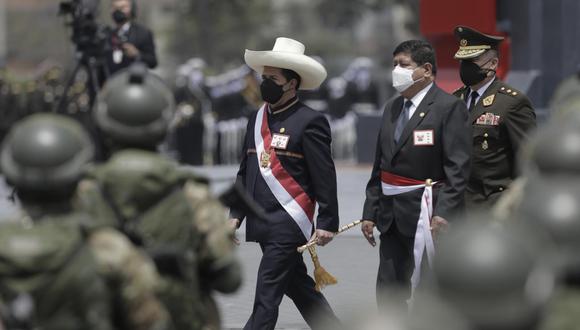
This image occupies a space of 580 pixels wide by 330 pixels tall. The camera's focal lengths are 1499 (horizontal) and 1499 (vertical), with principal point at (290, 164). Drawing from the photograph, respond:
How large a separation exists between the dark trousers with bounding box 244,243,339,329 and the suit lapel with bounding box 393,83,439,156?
2.66 feet

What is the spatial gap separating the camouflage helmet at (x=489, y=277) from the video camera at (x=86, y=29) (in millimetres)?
10052

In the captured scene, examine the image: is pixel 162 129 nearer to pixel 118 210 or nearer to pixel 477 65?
pixel 118 210

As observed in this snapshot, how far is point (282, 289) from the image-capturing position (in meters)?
8.00

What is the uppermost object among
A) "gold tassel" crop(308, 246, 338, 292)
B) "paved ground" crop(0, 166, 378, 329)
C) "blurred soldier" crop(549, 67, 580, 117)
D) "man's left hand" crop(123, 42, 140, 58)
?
"blurred soldier" crop(549, 67, 580, 117)

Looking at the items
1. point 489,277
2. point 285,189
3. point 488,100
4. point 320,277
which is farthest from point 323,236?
point 489,277

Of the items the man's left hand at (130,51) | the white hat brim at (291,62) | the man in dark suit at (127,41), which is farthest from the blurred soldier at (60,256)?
the man in dark suit at (127,41)

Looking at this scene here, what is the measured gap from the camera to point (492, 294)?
329 cm

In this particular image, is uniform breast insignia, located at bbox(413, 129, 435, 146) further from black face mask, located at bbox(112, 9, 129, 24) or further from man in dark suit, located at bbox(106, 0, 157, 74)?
black face mask, located at bbox(112, 9, 129, 24)

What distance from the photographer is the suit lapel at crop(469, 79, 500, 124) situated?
8.43 metres

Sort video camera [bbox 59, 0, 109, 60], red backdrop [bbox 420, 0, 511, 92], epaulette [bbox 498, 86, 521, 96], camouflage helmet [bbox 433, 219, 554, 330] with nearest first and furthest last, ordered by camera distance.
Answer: camouflage helmet [bbox 433, 219, 554, 330], epaulette [bbox 498, 86, 521, 96], video camera [bbox 59, 0, 109, 60], red backdrop [bbox 420, 0, 511, 92]

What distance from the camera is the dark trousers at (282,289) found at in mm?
7863

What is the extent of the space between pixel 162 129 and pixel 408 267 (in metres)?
3.10

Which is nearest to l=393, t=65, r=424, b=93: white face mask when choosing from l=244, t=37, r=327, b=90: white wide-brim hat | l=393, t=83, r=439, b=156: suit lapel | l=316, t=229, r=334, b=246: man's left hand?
l=393, t=83, r=439, b=156: suit lapel

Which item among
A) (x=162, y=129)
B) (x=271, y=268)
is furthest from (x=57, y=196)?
(x=271, y=268)
